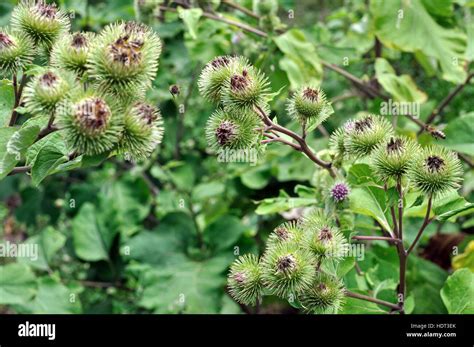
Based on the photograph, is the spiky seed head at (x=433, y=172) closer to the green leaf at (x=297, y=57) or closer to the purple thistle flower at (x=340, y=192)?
the purple thistle flower at (x=340, y=192)

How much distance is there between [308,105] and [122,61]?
1.32ft

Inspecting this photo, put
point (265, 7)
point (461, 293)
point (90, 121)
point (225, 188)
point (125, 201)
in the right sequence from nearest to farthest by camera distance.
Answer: point (90, 121) < point (461, 293) < point (265, 7) < point (225, 188) < point (125, 201)

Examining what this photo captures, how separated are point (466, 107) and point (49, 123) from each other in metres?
2.62

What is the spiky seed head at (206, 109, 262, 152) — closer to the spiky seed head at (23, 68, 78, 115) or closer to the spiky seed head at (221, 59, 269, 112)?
the spiky seed head at (221, 59, 269, 112)

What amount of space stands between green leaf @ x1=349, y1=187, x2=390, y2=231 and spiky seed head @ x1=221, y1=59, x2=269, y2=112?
296 millimetres

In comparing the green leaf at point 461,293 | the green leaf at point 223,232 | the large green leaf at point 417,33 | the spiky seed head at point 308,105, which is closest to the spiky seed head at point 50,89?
the spiky seed head at point 308,105

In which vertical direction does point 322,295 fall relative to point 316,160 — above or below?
below

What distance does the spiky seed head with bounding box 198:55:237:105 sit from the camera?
1.25 m

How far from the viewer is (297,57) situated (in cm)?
210

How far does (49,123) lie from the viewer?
1151mm

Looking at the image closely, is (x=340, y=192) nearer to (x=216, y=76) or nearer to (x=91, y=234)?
(x=216, y=76)

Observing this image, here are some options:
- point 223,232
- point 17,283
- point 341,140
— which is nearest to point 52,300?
point 17,283

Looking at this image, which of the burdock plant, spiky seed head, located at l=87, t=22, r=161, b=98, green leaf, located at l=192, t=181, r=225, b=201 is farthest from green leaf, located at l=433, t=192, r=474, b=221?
green leaf, located at l=192, t=181, r=225, b=201

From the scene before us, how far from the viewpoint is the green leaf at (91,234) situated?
2.54 meters
